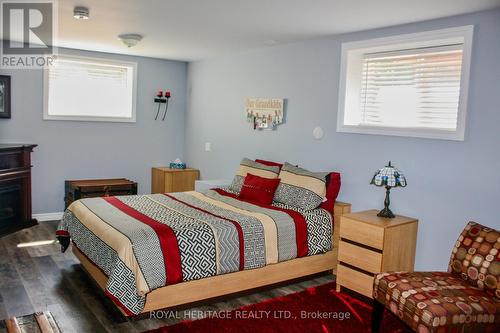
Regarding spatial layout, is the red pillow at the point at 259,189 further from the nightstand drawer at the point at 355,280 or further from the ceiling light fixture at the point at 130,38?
the ceiling light fixture at the point at 130,38

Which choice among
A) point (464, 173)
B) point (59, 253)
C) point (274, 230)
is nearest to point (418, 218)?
point (464, 173)

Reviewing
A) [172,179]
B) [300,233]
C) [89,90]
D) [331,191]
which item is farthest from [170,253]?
[89,90]

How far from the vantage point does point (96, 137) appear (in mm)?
6121

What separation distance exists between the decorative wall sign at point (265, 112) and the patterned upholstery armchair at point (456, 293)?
2.54 meters

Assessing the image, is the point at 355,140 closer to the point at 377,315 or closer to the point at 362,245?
the point at 362,245

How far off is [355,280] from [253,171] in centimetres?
166

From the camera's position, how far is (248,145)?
5504 mm

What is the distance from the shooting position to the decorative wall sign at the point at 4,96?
534 centimetres

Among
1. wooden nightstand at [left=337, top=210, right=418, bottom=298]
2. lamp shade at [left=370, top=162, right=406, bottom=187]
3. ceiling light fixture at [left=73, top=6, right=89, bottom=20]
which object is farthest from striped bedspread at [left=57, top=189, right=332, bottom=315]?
ceiling light fixture at [left=73, top=6, right=89, bottom=20]

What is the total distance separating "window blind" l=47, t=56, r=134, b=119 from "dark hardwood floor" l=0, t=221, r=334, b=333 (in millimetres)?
2193

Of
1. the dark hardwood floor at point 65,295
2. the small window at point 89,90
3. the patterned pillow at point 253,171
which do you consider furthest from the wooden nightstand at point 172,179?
the dark hardwood floor at point 65,295

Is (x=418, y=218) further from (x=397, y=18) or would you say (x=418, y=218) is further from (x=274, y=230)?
(x=397, y=18)

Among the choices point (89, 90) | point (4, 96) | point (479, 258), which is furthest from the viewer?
point (89, 90)

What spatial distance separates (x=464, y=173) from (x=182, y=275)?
2263mm
